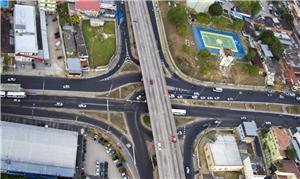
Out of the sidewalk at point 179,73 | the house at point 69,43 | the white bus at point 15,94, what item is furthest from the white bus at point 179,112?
the white bus at point 15,94

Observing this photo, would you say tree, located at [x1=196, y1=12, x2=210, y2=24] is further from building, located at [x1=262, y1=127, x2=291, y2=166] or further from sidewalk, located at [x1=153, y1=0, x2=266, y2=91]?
building, located at [x1=262, y1=127, x2=291, y2=166]

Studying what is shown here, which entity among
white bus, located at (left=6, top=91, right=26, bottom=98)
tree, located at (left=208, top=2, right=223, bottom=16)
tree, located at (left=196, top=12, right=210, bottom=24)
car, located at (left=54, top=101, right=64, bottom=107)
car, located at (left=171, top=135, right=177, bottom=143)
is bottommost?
car, located at (left=171, top=135, right=177, bottom=143)

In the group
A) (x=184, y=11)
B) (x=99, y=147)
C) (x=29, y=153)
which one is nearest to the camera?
(x=29, y=153)

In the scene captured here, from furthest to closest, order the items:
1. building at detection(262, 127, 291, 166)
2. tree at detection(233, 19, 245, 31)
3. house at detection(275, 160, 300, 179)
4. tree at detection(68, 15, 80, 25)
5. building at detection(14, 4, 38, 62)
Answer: tree at detection(233, 19, 245, 31)
tree at detection(68, 15, 80, 25)
building at detection(14, 4, 38, 62)
building at detection(262, 127, 291, 166)
house at detection(275, 160, 300, 179)

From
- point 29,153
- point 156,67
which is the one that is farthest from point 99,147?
point 156,67

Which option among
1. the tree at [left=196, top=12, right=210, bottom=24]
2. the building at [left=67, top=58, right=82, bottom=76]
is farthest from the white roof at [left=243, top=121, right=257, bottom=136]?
the building at [left=67, top=58, right=82, bottom=76]

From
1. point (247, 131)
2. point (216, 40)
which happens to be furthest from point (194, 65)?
point (247, 131)

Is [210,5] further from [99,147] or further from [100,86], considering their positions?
[99,147]
